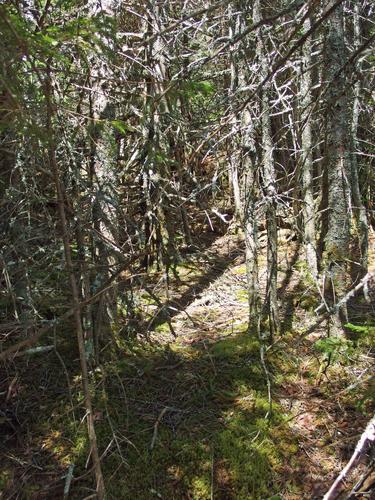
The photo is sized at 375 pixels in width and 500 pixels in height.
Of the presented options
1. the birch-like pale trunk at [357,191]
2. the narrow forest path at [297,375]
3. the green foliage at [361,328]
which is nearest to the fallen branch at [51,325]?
the narrow forest path at [297,375]

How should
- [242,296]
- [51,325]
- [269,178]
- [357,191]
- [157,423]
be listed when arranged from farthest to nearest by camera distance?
[242,296], [357,191], [269,178], [157,423], [51,325]

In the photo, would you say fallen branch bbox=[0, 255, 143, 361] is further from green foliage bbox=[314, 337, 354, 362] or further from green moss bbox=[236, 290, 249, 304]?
green moss bbox=[236, 290, 249, 304]

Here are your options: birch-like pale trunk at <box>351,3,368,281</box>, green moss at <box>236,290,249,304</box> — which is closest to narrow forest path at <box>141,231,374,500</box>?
green moss at <box>236,290,249,304</box>

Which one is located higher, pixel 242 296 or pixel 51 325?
pixel 51 325

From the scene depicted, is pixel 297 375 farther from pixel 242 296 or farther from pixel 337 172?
pixel 337 172

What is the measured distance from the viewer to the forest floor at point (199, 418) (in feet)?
11.6

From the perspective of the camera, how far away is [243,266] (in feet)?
22.8

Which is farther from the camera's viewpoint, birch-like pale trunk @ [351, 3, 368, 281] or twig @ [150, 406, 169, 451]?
birch-like pale trunk @ [351, 3, 368, 281]

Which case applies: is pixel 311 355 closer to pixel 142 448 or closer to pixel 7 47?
pixel 142 448

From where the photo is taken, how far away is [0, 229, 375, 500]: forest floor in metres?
3.54

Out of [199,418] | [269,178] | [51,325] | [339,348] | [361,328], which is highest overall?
[269,178]

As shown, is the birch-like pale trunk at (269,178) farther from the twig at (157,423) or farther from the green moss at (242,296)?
the twig at (157,423)

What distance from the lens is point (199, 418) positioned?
400 cm

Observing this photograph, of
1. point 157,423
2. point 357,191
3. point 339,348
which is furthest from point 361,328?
point 357,191
